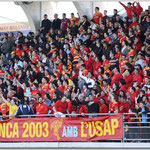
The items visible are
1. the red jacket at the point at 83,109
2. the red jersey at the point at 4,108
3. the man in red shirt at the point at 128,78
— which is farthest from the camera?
the red jersey at the point at 4,108

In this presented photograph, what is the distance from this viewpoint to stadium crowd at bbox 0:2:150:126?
55.4 feet

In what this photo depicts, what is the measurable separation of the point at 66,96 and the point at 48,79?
Answer: 2.57m

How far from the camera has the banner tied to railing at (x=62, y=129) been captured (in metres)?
16.0

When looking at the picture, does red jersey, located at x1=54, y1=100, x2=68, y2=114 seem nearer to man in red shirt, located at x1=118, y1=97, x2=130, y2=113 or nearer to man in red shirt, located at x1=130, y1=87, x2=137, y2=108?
man in red shirt, located at x1=118, y1=97, x2=130, y2=113

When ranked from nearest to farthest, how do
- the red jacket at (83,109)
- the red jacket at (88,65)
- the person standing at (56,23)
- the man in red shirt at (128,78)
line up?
the red jacket at (83,109) → the man in red shirt at (128,78) → the red jacket at (88,65) → the person standing at (56,23)

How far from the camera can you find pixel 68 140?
16.4 metres

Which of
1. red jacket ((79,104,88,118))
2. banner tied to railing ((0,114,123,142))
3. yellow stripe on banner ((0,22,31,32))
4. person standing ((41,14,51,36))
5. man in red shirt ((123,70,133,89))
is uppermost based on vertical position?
→ yellow stripe on banner ((0,22,31,32))

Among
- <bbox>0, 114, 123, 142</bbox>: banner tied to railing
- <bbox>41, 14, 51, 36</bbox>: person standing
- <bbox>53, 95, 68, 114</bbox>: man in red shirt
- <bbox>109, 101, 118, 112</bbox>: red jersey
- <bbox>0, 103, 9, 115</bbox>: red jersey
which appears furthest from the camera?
<bbox>41, 14, 51, 36</bbox>: person standing

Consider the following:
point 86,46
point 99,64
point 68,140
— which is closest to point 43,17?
point 86,46

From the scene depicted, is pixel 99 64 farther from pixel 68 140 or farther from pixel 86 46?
pixel 68 140

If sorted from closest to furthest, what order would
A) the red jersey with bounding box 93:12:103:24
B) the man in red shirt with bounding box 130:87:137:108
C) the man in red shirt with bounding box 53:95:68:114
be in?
the man in red shirt with bounding box 130:87:137:108 → the man in red shirt with bounding box 53:95:68:114 → the red jersey with bounding box 93:12:103:24

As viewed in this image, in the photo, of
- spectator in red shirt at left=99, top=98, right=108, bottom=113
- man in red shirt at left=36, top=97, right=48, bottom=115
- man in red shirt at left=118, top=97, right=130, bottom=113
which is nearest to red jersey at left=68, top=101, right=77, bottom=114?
man in red shirt at left=36, top=97, right=48, bottom=115

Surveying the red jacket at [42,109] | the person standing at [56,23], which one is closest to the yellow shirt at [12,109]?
the red jacket at [42,109]

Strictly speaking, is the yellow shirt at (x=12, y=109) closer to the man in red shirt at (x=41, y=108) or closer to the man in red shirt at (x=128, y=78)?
the man in red shirt at (x=41, y=108)
